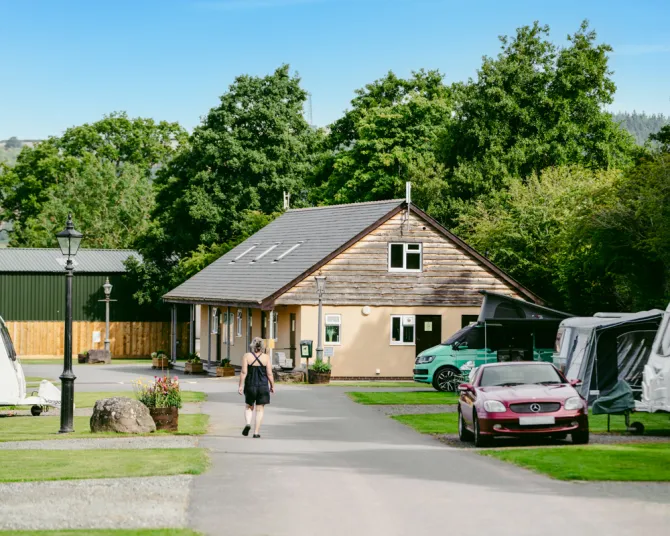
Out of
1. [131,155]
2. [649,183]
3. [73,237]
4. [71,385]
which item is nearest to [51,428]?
[71,385]

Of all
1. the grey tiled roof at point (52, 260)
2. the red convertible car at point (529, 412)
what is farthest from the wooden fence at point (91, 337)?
the red convertible car at point (529, 412)

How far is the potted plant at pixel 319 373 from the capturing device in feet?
134

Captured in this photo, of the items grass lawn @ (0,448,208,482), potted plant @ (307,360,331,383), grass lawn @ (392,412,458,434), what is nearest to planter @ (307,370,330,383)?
potted plant @ (307,360,331,383)

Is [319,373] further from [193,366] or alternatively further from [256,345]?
[256,345]

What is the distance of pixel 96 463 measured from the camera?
16.6 metres

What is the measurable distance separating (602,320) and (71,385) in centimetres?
1264

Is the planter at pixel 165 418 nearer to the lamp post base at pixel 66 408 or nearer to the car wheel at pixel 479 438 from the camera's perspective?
the lamp post base at pixel 66 408

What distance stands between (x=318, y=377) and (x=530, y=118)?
25748 mm

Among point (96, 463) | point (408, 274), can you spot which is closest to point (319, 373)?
point (408, 274)

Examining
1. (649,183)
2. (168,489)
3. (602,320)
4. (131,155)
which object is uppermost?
(131,155)

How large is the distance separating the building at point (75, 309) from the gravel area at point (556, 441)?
150 feet

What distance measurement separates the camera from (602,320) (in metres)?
28.2

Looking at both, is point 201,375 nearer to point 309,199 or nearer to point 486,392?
point 309,199

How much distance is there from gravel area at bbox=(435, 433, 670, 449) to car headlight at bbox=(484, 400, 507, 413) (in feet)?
2.93
